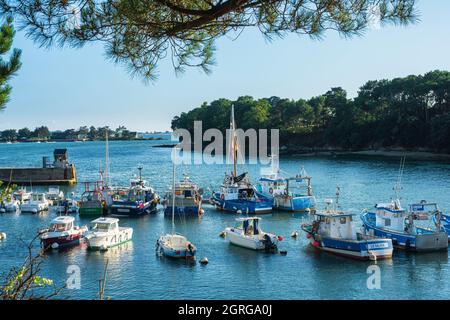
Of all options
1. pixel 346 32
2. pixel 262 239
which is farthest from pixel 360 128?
pixel 346 32

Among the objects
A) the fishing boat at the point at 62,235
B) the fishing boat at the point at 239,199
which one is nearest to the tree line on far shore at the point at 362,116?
the fishing boat at the point at 239,199

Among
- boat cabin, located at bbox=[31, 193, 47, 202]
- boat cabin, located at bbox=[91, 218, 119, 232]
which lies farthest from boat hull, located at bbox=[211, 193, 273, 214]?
boat cabin, located at bbox=[31, 193, 47, 202]

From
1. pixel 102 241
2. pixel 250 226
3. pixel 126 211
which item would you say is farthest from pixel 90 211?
pixel 250 226

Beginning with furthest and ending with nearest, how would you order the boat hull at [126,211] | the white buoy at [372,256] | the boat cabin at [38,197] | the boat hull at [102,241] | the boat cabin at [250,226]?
the boat cabin at [38,197]
the boat hull at [126,211]
the boat cabin at [250,226]
the boat hull at [102,241]
the white buoy at [372,256]

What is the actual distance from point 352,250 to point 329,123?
273 feet

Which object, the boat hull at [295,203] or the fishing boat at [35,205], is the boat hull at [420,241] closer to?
the boat hull at [295,203]

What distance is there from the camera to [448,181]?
50.4 metres

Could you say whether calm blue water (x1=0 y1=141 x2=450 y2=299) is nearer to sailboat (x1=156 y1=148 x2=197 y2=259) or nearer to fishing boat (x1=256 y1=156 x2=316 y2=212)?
sailboat (x1=156 y1=148 x2=197 y2=259)

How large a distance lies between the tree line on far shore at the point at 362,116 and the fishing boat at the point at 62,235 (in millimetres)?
64249

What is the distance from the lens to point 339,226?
2605 cm

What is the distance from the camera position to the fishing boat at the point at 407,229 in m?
25.2

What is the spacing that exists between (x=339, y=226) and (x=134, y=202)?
54.0 feet

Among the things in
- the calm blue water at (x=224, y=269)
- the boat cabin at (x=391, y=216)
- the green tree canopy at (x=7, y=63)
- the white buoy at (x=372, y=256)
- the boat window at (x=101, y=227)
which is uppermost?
the green tree canopy at (x=7, y=63)

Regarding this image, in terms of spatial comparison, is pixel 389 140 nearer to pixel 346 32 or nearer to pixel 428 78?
Result: pixel 428 78
